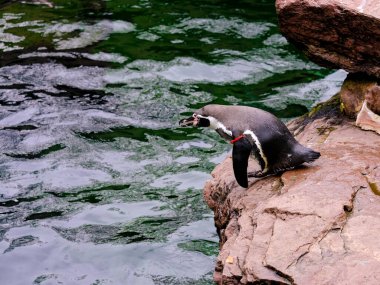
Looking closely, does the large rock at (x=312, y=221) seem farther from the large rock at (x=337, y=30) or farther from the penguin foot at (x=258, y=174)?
the large rock at (x=337, y=30)

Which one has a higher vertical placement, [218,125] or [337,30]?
[337,30]

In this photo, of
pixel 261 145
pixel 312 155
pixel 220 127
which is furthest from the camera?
pixel 220 127

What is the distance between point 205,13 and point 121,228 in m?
6.40

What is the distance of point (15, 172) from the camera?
7625 millimetres

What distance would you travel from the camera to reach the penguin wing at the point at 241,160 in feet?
17.8

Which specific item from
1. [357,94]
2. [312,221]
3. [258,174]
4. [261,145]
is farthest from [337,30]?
[312,221]

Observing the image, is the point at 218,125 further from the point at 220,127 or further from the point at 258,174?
the point at 258,174

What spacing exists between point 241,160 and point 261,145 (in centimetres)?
24

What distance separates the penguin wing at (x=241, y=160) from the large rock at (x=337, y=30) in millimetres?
1355

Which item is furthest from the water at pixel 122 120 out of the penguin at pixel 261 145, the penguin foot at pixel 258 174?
the penguin at pixel 261 145

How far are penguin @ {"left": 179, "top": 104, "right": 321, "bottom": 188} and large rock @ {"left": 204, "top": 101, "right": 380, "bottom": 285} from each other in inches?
4.2

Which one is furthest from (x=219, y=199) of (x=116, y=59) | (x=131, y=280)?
(x=116, y=59)

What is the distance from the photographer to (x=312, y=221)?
4.54m

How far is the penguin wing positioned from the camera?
5.42m
